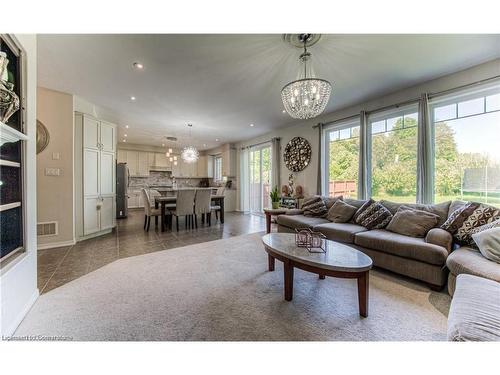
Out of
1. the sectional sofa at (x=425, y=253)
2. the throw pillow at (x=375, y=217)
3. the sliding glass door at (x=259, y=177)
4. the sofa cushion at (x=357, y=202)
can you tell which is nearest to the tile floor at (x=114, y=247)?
the sliding glass door at (x=259, y=177)

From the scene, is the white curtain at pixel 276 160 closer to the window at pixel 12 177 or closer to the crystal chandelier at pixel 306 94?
the crystal chandelier at pixel 306 94

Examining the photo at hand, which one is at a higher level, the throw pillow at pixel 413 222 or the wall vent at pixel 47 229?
the throw pillow at pixel 413 222

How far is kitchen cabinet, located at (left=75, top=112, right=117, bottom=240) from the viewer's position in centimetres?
398

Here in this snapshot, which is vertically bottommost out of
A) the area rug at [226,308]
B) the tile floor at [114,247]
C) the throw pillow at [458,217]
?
the area rug at [226,308]

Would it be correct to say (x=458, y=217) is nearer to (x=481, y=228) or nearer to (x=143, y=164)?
(x=481, y=228)

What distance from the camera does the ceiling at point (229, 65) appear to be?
2242 millimetres

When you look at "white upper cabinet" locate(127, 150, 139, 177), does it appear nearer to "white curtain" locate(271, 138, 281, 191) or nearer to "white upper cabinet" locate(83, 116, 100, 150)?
"white upper cabinet" locate(83, 116, 100, 150)

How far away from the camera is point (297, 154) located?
5453 millimetres

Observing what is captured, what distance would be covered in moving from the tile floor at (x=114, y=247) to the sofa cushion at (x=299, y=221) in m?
1.01

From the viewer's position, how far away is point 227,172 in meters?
8.34

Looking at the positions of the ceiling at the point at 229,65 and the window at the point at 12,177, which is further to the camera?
the ceiling at the point at 229,65

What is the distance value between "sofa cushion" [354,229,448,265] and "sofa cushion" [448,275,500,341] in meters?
0.61

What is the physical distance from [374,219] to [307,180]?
7.31ft
